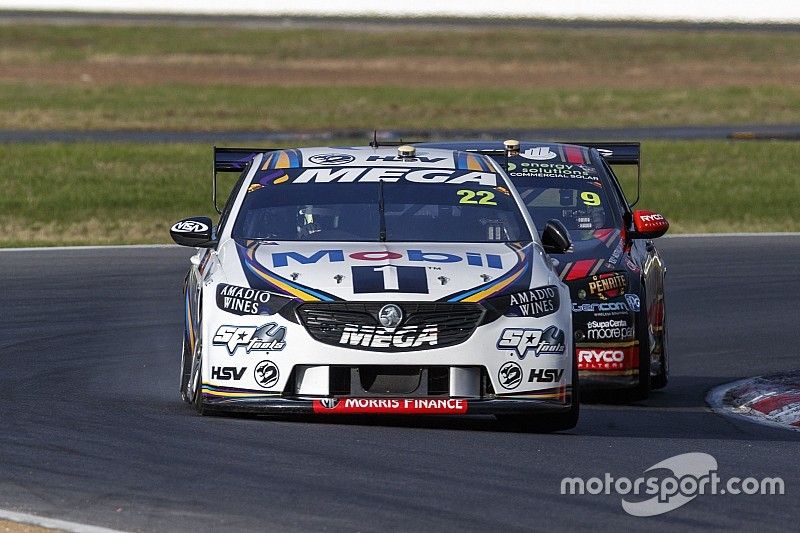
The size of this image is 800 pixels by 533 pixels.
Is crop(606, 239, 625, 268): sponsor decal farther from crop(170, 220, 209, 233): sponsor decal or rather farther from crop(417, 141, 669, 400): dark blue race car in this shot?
crop(170, 220, 209, 233): sponsor decal

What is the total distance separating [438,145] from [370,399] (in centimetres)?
401

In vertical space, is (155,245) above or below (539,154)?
below

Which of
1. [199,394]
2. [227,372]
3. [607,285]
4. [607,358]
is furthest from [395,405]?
[607,285]

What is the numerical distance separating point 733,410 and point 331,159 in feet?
8.92

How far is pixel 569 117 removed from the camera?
134ft

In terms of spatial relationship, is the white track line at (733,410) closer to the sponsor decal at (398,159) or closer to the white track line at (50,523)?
the sponsor decal at (398,159)

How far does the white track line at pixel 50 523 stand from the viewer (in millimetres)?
6504

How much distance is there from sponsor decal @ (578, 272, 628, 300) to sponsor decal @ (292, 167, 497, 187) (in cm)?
92

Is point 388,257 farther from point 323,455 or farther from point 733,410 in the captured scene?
point 733,410

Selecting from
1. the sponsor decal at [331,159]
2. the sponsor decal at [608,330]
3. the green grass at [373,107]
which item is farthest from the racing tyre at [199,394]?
the green grass at [373,107]

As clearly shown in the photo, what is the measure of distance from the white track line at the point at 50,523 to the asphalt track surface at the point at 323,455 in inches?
2.9

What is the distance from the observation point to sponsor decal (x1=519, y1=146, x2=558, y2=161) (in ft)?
40.0

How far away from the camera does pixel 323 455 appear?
798 centimetres

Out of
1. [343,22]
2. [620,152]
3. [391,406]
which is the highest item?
[343,22]
